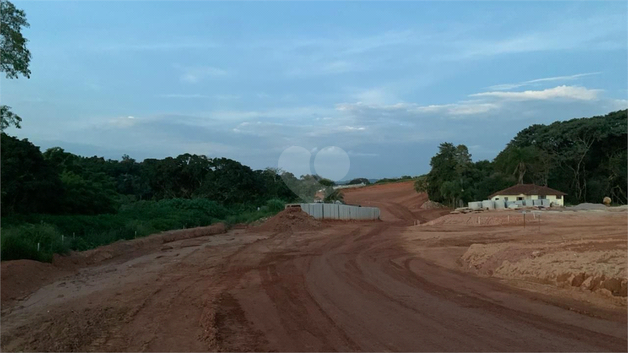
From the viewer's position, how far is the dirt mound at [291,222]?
1532 inches

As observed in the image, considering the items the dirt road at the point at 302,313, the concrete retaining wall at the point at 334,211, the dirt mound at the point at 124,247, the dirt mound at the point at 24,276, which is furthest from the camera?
the concrete retaining wall at the point at 334,211

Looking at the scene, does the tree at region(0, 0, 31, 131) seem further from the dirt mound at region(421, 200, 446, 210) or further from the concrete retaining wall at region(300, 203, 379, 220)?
the dirt mound at region(421, 200, 446, 210)

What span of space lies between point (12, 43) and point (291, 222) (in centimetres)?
2325

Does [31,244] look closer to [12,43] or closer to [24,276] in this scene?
[24,276]

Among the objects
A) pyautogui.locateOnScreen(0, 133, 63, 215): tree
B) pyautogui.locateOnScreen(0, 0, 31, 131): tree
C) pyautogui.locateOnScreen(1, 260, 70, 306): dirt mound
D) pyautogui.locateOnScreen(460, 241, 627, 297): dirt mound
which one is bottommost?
pyautogui.locateOnScreen(1, 260, 70, 306): dirt mound

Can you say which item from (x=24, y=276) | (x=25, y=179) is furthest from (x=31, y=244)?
(x=25, y=179)

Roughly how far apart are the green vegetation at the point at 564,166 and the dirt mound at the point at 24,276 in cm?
5901

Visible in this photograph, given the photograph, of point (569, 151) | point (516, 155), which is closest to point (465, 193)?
point (516, 155)

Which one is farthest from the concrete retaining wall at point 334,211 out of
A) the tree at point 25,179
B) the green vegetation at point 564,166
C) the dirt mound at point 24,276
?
the dirt mound at point 24,276

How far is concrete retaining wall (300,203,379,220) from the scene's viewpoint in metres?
45.4

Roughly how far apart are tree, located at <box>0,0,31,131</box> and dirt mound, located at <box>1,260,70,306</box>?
8.53m

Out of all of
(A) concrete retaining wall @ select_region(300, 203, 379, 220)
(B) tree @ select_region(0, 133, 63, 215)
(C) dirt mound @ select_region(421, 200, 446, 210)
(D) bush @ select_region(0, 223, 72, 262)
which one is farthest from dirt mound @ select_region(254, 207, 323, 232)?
(C) dirt mound @ select_region(421, 200, 446, 210)

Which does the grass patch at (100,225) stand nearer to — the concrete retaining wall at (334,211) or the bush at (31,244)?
the bush at (31,244)

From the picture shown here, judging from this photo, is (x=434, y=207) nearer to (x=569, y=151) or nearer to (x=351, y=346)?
(x=569, y=151)
